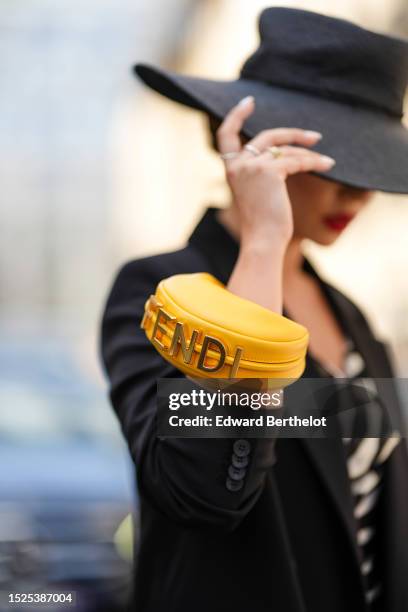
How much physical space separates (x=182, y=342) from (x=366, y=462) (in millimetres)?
491

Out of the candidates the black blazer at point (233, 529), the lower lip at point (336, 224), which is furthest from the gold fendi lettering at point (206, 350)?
the lower lip at point (336, 224)

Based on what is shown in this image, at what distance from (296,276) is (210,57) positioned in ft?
22.1

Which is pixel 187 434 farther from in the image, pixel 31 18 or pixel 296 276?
pixel 31 18

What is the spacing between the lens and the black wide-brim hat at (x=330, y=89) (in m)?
1.30

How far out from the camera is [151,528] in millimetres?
1283

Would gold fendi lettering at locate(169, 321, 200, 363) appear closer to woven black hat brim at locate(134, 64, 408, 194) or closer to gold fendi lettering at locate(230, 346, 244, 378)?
gold fendi lettering at locate(230, 346, 244, 378)

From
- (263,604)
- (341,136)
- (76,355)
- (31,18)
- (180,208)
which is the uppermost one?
(341,136)

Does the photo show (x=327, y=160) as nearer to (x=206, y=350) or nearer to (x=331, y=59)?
(x=331, y=59)

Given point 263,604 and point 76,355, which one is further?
point 76,355

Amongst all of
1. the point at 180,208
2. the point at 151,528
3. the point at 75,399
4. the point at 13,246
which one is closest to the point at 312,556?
the point at 151,528

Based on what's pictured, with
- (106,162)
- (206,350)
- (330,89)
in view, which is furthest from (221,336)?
(106,162)

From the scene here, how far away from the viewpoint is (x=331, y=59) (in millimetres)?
1338

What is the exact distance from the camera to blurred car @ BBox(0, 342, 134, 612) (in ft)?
6.77

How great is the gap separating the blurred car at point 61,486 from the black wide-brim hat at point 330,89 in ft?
3.15
